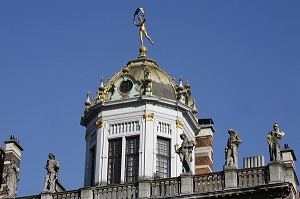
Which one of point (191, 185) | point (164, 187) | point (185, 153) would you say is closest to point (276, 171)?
point (191, 185)

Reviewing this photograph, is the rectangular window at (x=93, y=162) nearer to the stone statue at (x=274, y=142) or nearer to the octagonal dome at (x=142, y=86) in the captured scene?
the octagonal dome at (x=142, y=86)

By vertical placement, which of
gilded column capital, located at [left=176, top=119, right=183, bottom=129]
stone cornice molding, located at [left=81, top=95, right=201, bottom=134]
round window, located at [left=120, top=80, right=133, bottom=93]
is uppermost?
round window, located at [left=120, top=80, right=133, bottom=93]

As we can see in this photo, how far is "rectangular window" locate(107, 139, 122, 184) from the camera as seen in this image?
42.5m

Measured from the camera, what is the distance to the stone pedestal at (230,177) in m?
38.3

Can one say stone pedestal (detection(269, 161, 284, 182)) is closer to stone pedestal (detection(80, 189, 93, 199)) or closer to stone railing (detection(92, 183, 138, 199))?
stone railing (detection(92, 183, 138, 199))

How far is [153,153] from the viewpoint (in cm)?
4241

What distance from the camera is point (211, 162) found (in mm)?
47750

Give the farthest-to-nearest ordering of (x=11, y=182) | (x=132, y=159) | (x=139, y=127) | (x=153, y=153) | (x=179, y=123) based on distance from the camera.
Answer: (x=179, y=123) → (x=139, y=127) → (x=132, y=159) → (x=153, y=153) → (x=11, y=182)

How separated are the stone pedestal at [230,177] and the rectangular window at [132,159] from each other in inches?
203

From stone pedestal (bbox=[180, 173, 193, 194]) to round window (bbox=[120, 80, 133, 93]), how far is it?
22.4ft

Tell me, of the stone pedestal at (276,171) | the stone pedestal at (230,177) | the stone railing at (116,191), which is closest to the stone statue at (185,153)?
the stone pedestal at (230,177)

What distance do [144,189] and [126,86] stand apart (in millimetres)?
6864

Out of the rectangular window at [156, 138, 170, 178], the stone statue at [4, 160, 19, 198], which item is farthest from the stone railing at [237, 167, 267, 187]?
the stone statue at [4, 160, 19, 198]

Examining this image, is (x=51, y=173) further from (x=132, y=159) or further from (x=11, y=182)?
(x=132, y=159)
